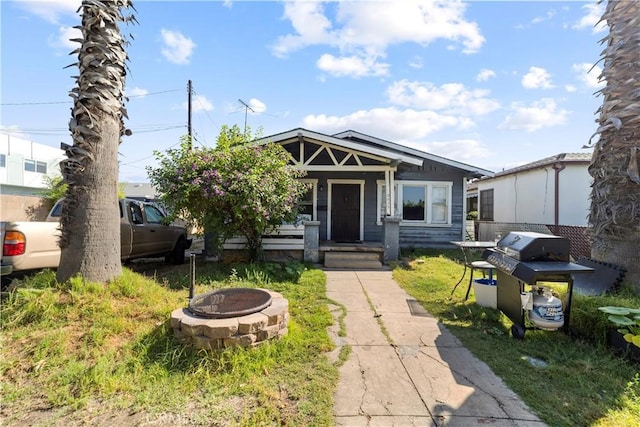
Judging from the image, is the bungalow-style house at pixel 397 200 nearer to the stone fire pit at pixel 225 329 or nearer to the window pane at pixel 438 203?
the window pane at pixel 438 203

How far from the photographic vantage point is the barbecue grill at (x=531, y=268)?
3.41 metres

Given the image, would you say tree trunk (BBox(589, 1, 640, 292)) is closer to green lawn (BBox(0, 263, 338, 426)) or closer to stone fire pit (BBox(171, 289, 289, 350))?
green lawn (BBox(0, 263, 338, 426))

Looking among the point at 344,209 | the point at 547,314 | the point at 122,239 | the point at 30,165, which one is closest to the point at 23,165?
the point at 30,165

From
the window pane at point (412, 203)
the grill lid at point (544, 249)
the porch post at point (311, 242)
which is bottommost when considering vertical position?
the porch post at point (311, 242)

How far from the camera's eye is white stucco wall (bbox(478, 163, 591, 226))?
11305 mm

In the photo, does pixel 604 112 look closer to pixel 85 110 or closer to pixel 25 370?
pixel 85 110

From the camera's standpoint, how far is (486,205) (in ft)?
55.6

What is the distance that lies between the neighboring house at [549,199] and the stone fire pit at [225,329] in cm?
1009

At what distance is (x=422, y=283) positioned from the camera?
21.1 feet

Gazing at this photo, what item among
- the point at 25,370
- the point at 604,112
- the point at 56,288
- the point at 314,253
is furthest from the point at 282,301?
the point at 604,112

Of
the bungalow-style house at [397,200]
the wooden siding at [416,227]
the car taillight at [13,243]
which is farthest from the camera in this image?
the wooden siding at [416,227]

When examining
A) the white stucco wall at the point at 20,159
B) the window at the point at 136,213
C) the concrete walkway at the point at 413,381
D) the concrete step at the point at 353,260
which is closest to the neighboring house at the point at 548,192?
the concrete step at the point at 353,260

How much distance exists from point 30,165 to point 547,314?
34136 millimetres

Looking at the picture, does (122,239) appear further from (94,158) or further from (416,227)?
(416,227)
